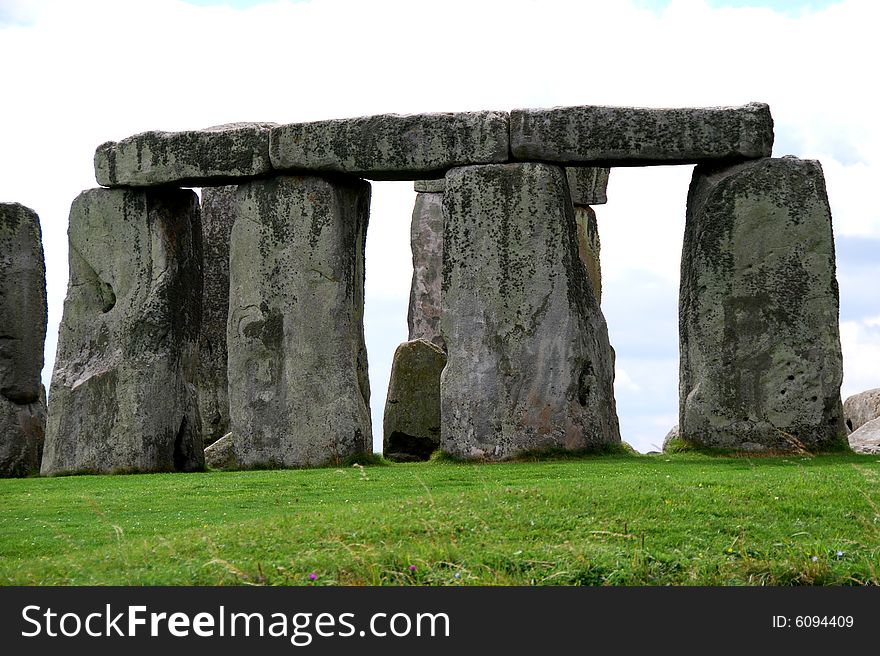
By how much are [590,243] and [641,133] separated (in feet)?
23.1

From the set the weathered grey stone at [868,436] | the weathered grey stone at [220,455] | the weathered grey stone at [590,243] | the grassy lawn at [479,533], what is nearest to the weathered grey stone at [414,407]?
the weathered grey stone at [220,455]

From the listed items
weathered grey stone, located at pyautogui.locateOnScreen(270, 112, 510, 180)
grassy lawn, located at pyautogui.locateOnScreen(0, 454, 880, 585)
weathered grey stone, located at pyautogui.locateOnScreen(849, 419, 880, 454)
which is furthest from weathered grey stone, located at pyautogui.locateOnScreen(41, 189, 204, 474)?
weathered grey stone, located at pyautogui.locateOnScreen(849, 419, 880, 454)

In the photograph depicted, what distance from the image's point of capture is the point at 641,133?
701 inches

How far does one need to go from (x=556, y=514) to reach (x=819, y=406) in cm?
755

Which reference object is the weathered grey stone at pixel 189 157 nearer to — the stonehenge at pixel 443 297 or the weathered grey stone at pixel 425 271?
the stonehenge at pixel 443 297

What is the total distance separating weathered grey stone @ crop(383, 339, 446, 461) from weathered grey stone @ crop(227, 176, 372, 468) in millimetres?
1675

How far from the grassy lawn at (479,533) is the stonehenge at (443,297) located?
3247mm

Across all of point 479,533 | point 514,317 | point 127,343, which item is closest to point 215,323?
point 127,343

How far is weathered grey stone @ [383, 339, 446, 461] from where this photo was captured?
20.7m

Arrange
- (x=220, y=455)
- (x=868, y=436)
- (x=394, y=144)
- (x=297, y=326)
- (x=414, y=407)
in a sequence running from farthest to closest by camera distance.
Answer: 1. (x=868, y=436)
2. (x=220, y=455)
3. (x=414, y=407)
4. (x=297, y=326)
5. (x=394, y=144)

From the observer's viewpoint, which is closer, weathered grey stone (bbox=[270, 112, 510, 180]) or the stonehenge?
the stonehenge

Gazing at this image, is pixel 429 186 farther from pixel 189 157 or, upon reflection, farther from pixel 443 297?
pixel 443 297

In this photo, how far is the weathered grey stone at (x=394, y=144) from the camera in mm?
18031

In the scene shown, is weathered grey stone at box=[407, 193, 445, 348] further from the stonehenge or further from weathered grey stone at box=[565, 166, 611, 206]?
the stonehenge
